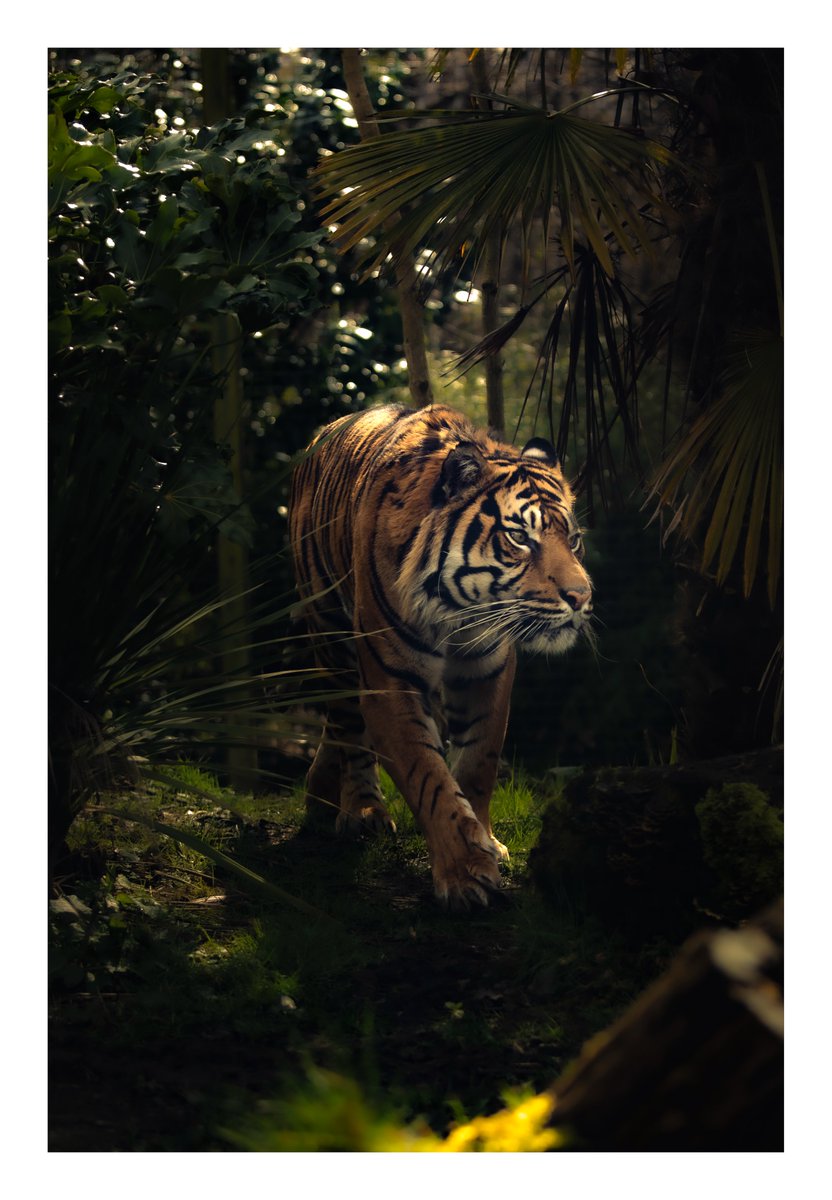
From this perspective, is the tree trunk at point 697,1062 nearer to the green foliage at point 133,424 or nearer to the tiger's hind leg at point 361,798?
the green foliage at point 133,424

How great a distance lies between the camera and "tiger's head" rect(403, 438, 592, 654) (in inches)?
137

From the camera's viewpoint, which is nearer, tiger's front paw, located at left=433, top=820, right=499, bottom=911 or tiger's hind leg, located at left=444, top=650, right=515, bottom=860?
tiger's front paw, located at left=433, top=820, right=499, bottom=911

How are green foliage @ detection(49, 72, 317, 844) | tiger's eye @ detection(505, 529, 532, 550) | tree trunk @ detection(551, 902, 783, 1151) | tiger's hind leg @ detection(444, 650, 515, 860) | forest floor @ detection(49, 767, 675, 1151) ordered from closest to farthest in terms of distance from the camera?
tree trunk @ detection(551, 902, 783, 1151), forest floor @ detection(49, 767, 675, 1151), green foliage @ detection(49, 72, 317, 844), tiger's eye @ detection(505, 529, 532, 550), tiger's hind leg @ detection(444, 650, 515, 860)

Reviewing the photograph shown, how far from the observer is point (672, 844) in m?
3.03

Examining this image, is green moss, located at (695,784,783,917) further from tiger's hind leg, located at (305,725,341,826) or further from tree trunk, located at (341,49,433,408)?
tree trunk, located at (341,49,433,408)

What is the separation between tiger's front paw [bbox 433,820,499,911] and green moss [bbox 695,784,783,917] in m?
0.59

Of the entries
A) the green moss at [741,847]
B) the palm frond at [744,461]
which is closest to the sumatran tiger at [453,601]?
the palm frond at [744,461]

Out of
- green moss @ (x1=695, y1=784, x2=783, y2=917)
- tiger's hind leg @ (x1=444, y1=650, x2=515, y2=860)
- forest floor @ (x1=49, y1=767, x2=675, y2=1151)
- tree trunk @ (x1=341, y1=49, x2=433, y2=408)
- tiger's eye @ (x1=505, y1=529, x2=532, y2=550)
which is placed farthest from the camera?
tree trunk @ (x1=341, y1=49, x2=433, y2=408)

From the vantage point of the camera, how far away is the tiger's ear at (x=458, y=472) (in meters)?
3.59

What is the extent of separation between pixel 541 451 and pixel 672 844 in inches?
49.7

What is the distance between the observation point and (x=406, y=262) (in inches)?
176

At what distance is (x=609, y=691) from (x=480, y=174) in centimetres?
238

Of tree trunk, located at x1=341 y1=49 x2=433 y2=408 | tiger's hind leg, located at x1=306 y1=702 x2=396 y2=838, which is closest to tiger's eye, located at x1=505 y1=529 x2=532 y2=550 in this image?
tiger's hind leg, located at x1=306 y1=702 x2=396 y2=838

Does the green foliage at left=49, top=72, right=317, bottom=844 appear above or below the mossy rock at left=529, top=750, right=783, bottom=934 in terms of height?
above
